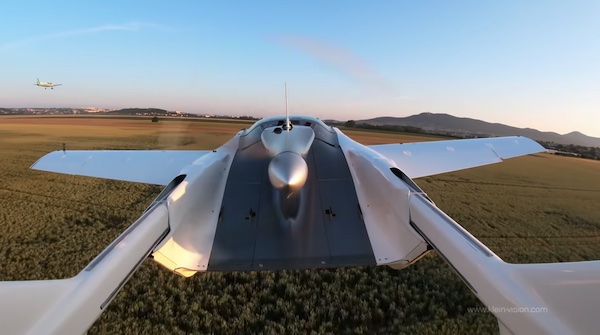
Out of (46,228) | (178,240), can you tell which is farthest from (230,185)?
(46,228)

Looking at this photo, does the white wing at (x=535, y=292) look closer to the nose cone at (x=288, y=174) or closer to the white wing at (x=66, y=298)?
the nose cone at (x=288, y=174)

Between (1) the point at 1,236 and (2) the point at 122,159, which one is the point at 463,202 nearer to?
(2) the point at 122,159

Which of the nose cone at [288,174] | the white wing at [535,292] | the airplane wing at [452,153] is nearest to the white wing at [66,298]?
the nose cone at [288,174]

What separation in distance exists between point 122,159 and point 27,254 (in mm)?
3052

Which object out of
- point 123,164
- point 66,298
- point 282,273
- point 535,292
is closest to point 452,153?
point 282,273

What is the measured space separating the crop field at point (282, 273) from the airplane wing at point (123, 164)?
1.49 meters

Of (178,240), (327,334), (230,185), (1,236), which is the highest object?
(230,185)

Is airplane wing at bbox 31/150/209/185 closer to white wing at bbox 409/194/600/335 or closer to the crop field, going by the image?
the crop field

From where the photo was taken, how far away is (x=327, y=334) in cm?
376

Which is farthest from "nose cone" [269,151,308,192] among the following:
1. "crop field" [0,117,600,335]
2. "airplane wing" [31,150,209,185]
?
"airplane wing" [31,150,209,185]

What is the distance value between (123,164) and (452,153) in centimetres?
928

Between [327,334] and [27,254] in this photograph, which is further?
[27,254]

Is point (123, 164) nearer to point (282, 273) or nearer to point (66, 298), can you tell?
point (282, 273)

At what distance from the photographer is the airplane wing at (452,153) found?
Answer: 768cm
